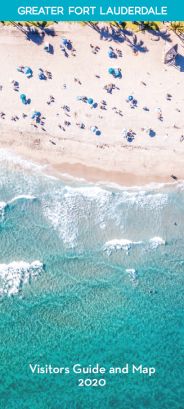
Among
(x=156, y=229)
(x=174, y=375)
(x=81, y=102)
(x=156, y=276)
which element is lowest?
(x=174, y=375)

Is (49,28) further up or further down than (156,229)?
further up

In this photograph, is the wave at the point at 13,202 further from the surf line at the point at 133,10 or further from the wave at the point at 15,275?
the surf line at the point at 133,10

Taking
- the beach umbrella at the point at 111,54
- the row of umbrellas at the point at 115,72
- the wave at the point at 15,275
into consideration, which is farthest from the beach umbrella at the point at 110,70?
the wave at the point at 15,275

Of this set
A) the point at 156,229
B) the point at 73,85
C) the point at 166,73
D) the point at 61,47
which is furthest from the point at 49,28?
the point at 156,229

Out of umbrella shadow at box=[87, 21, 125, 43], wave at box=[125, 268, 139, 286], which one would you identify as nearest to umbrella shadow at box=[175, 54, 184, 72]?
umbrella shadow at box=[87, 21, 125, 43]

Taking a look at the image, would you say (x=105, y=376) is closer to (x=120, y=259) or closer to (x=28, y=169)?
(x=120, y=259)

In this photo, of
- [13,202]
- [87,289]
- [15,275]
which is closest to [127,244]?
[87,289]

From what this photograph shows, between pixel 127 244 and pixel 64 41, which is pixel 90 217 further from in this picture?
pixel 64 41

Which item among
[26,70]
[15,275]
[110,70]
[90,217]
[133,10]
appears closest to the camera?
[133,10]
